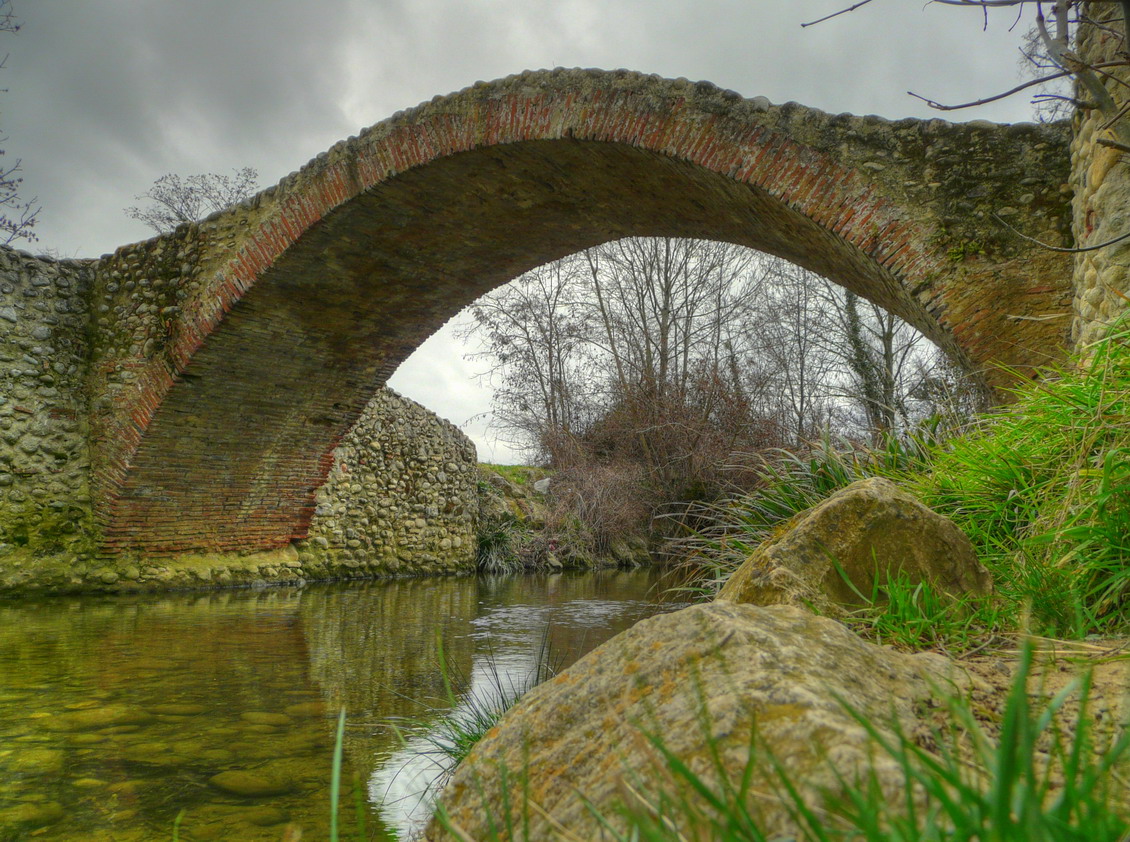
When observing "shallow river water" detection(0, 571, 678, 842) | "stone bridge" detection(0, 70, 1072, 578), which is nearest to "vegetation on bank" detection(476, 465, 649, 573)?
"stone bridge" detection(0, 70, 1072, 578)

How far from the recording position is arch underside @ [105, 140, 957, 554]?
20.9ft

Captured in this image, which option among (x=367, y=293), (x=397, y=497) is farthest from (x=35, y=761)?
(x=397, y=497)

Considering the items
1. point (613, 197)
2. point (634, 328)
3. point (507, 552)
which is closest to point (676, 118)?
point (613, 197)

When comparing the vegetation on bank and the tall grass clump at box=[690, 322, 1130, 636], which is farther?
the vegetation on bank

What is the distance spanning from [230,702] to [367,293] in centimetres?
571

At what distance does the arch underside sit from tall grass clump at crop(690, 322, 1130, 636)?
2.44 meters

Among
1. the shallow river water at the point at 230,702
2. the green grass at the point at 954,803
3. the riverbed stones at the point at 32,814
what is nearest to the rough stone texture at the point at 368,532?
the shallow river water at the point at 230,702

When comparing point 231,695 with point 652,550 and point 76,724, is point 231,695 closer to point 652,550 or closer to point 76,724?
point 76,724

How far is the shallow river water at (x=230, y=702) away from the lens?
247cm

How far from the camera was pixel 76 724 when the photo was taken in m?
3.32

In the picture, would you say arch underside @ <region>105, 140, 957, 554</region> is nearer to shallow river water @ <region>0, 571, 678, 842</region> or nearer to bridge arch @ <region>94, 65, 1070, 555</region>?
bridge arch @ <region>94, 65, 1070, 555</region>

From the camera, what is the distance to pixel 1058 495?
2545 mm

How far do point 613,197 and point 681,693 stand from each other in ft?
21.2

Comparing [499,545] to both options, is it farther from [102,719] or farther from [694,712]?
[694,712]
